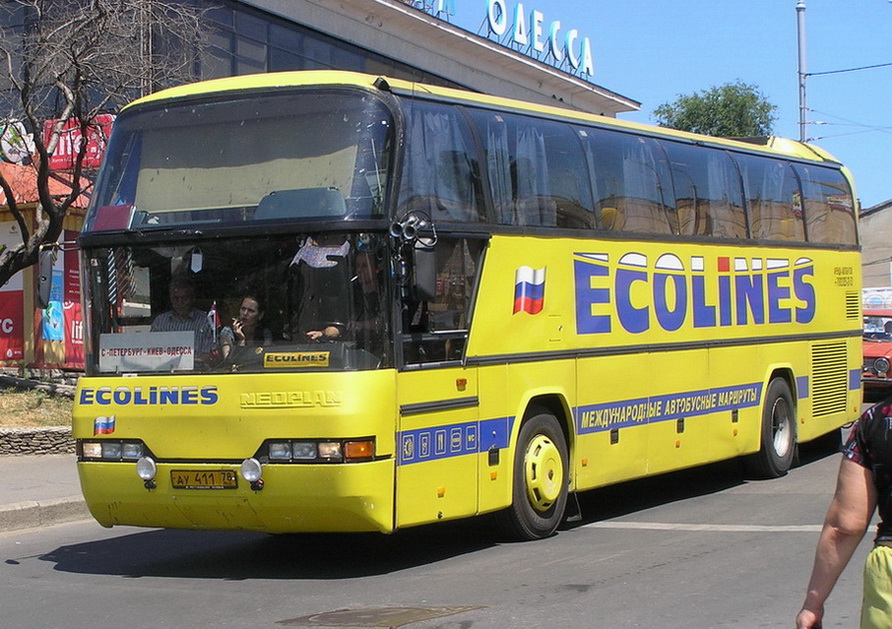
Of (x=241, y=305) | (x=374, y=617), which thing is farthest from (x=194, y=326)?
(x=374, y=617)

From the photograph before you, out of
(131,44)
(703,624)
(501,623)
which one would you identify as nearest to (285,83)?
(501,623)

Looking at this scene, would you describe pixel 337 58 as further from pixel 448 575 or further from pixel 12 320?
pixel 448 575

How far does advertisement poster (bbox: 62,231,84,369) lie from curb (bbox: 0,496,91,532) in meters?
8.80

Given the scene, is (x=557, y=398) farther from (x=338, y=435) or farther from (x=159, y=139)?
(x=159, y=139)

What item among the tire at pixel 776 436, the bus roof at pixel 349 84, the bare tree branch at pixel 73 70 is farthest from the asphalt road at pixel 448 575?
the bare tree branch at pixel 73 70

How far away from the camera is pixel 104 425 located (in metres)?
9.02

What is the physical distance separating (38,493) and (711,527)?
6856 millimetres

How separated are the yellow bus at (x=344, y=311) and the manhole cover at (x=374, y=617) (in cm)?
99

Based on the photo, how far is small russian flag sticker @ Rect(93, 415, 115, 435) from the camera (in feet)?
29.5

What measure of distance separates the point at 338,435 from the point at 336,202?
162 cm

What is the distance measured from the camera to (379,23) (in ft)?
100

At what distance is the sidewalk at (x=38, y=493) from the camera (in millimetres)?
11837

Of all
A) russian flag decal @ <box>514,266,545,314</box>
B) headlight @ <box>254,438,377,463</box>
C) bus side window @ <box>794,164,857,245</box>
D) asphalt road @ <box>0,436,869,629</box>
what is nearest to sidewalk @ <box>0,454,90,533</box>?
asphalt road @ <box>0,436,869,629</box>

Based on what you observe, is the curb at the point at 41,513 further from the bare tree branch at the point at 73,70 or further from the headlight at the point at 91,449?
the bare tree branch at the point at 73,70
